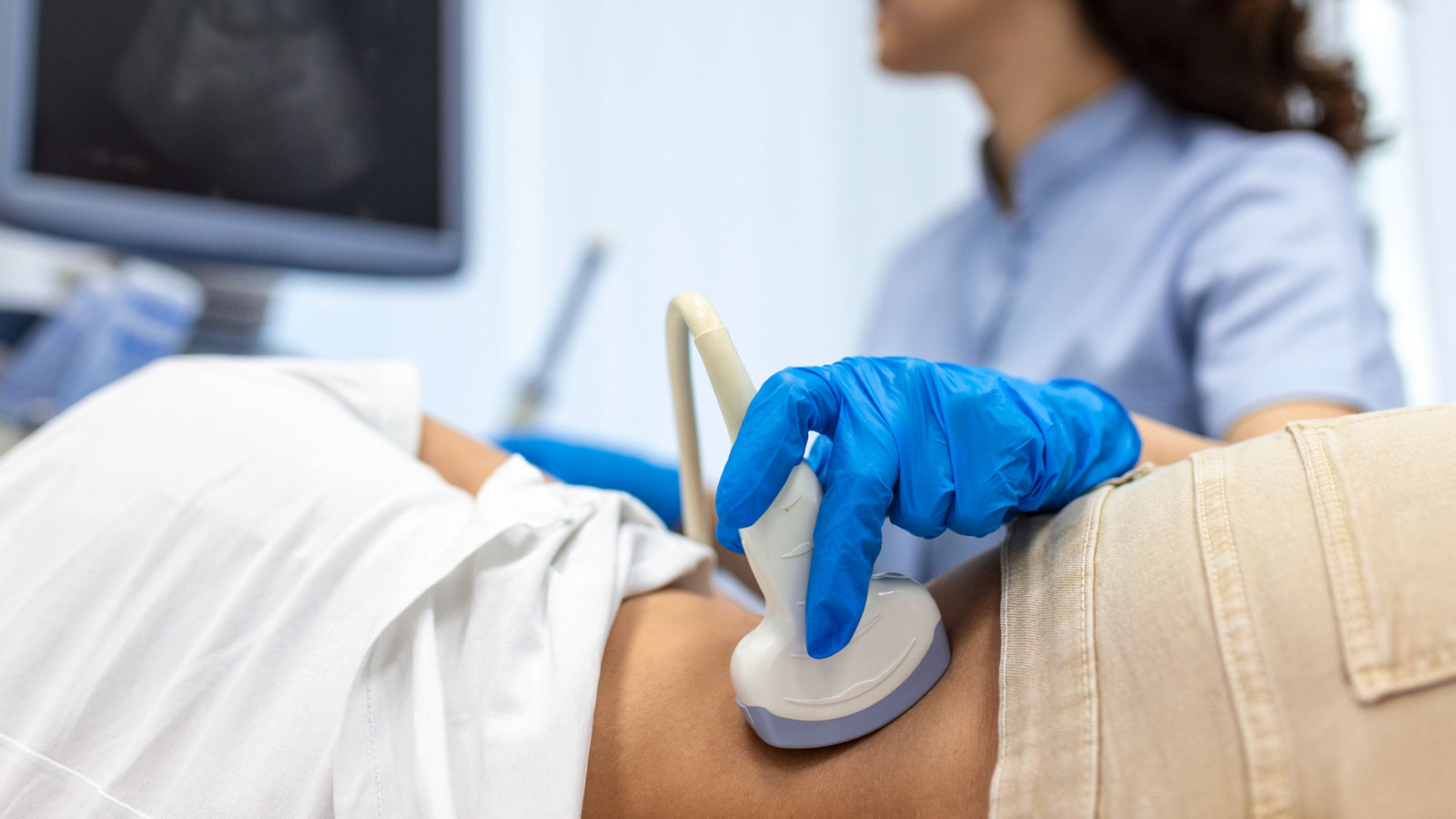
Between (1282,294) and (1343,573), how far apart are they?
720 mm

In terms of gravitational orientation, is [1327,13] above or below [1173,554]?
above

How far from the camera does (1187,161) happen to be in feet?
3.91

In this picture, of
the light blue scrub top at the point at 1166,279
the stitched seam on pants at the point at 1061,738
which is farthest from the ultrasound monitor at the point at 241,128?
the stitched seam on pants at the point at 1061,738

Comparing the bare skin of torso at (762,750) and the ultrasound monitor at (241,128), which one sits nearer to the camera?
the bare skin of torso at (762,750)

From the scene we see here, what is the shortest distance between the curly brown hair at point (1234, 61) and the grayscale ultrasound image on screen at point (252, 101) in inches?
37.5

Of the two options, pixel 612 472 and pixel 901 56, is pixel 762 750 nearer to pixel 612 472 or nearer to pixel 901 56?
pixel 612 472

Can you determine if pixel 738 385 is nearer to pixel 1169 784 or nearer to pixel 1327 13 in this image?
pixel 1169 784

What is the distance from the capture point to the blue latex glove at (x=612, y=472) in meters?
0.96

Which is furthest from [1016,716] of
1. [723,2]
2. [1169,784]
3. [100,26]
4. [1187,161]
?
[723,2]

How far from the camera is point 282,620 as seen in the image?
1.63 ft

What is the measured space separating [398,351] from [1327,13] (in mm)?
1846

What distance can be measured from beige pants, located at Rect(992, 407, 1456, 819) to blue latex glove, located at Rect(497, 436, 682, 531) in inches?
21.0

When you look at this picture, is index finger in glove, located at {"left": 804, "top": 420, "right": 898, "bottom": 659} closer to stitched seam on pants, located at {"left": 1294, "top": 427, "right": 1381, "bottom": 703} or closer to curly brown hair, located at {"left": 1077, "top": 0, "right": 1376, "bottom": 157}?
stitched seam on pants, located at {"left": 1294, "top": 427, "right": 1381, "bottom": 703}

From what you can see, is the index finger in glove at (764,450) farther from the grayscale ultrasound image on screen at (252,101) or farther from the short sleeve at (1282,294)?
the grayscale ultrasound image on screen at (252,101)
